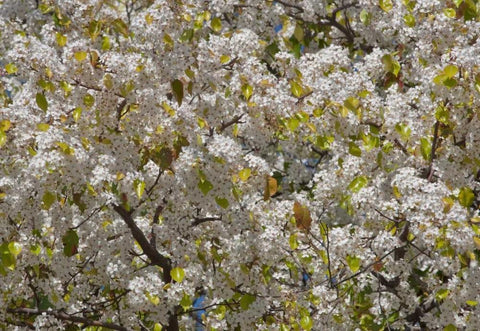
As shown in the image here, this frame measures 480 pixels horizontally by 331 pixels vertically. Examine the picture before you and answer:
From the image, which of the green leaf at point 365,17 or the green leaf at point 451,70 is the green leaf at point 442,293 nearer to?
the green leaf at point 451,70

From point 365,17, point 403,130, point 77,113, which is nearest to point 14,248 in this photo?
point 77,113

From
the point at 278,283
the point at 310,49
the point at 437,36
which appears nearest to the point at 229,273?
the point at 278,283

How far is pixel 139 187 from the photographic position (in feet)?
18.6

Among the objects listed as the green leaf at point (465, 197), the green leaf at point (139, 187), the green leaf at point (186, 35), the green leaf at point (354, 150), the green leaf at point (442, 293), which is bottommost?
the green leaf at point (442, 293)

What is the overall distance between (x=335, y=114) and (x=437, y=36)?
100 centimetres

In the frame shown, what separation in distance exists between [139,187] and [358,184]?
6.22 ft

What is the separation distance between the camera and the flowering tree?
571cm

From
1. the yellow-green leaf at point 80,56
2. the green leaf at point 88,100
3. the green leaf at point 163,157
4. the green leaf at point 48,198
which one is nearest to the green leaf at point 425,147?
the green leaf at point 163,157

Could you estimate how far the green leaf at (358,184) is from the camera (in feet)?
21.2

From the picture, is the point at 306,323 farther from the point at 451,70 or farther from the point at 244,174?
the point at 451,70

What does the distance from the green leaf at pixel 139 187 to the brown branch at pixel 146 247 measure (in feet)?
1.76

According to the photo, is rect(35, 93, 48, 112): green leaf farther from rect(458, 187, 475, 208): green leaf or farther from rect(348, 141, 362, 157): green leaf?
rect(458, 187, 475, 208): green leaf

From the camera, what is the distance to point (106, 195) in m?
5.56

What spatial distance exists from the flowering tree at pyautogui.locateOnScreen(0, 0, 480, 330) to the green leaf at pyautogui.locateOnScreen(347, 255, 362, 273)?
73 millimetres
